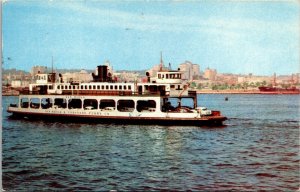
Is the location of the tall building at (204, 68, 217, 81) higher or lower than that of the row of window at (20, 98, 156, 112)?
higher

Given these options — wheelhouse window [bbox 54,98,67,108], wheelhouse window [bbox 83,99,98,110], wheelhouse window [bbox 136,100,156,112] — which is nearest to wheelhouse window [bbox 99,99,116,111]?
wheelhouse window [bbox 83,99,98,110]

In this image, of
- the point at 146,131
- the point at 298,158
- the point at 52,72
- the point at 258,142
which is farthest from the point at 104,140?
the point at 52,72

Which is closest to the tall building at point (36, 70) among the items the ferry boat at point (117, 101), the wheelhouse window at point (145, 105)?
the ferry boat at point (117, 101)

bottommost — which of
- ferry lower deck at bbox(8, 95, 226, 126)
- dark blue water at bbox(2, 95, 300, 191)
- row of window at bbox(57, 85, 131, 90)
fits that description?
dark blue water at bbox(2, 95, 300, 191)

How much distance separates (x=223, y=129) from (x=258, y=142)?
4393mm

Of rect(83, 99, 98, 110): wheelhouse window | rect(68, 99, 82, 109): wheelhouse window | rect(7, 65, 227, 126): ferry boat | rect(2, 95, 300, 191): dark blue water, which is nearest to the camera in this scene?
rect(2, 95, 300, 191): dark blue water

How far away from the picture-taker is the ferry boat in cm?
2770

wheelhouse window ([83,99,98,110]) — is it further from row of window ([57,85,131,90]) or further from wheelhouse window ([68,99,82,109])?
row of window ([57,85,131,90])

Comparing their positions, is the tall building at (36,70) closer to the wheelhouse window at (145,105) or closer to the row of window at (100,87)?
the row of window at (100,87)

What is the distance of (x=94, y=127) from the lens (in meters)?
27.1

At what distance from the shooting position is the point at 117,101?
29750 mm

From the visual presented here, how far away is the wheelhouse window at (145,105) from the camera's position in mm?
29381

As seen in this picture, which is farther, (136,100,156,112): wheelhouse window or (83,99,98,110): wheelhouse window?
(83,99,98,110): wheelhouse window

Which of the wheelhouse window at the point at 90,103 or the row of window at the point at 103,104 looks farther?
the wheelhouse window at the point at 90,103
